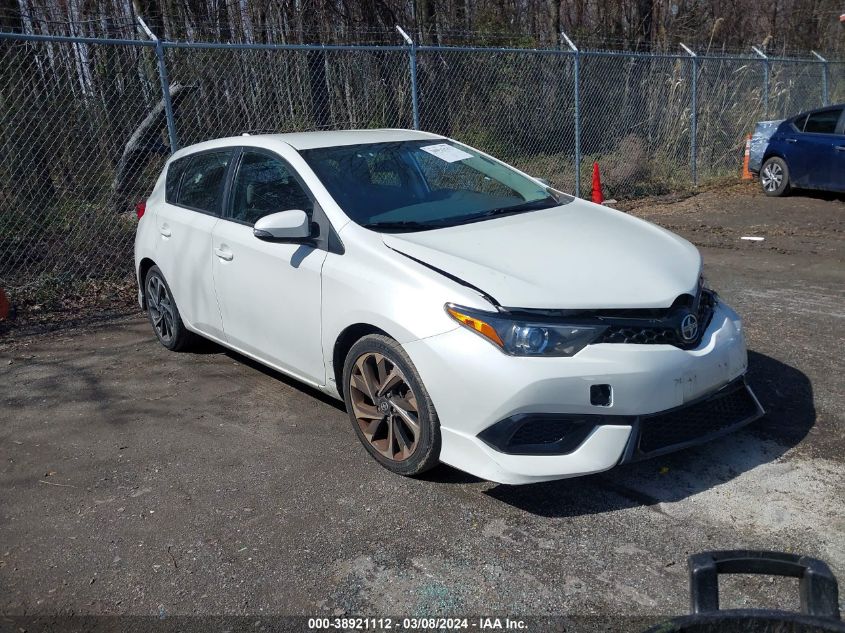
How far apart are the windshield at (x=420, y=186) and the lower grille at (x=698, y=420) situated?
1522mm

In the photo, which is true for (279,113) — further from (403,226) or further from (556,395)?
(556,395)

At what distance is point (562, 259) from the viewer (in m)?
3.76

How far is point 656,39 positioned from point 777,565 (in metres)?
21.2

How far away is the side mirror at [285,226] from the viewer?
4172 millimetres

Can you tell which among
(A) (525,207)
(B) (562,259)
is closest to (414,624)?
(B) (562,259)

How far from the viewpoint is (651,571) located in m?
3.05

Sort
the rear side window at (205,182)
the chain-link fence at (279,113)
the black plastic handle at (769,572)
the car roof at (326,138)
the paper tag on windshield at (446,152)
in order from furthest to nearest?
the chain-link fence at (279,113) < the rear side window at (205,182) < the paper tag on windshield at (446,152) < the car roof at (326,138) < the black plastic handle at (769,572)

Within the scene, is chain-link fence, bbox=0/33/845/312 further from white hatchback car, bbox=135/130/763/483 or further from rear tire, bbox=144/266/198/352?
white hatchback car, bbox=135/130/763/483

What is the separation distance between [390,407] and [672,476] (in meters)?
1.36

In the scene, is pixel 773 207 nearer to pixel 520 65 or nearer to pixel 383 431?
pixel 520 65

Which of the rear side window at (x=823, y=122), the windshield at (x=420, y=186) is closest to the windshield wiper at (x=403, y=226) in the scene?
the windshield at (x=420, y=186)

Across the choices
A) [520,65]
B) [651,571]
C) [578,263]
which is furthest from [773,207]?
[651,571]

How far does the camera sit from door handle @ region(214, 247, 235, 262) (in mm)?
4895

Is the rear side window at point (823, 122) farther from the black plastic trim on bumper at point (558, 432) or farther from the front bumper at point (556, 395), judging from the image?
the black plastic trim on bumper at point (558, 432)
